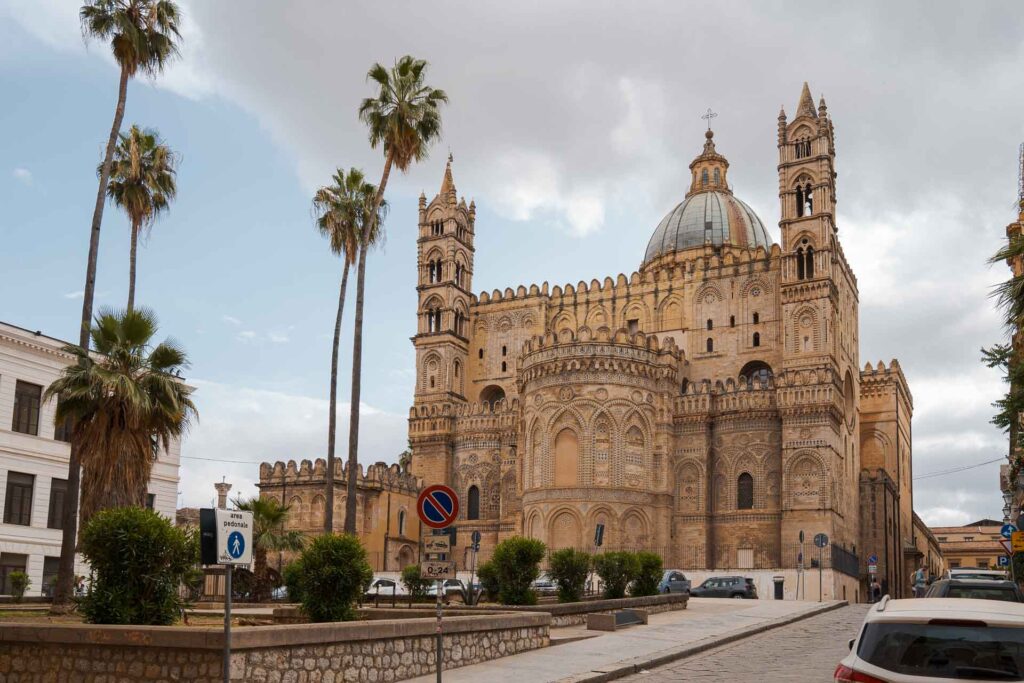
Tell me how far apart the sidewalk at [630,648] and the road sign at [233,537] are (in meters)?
5.26

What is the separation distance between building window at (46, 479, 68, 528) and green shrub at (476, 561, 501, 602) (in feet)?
55.0

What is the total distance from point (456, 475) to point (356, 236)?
2484 centimetres

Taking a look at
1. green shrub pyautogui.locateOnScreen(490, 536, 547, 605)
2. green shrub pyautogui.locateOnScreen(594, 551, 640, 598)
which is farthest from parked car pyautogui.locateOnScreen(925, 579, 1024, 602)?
green shrub pyautogui.locateOnScreen(594, 551, 640, 598)

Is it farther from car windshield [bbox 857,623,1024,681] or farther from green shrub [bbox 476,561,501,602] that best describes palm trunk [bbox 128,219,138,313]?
car windshield [bbox 857,623,1024,681]

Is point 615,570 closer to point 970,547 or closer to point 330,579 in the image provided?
point 330,579

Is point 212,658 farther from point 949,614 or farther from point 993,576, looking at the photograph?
point 993,576

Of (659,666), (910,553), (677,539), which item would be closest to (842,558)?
(677,539)

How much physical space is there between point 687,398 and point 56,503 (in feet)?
101

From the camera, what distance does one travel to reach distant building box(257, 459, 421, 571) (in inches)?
2274

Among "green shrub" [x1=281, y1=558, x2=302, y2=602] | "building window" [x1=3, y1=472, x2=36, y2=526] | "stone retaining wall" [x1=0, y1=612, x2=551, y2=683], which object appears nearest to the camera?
"stone retaining wall" [x1=0, y1=612, x2=551, y2=683]

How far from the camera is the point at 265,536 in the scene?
1350 inches

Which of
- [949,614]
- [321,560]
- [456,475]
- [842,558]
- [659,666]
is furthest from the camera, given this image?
[456,475]

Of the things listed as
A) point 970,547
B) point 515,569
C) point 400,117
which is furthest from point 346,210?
point 970,547

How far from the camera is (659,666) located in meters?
18.6
